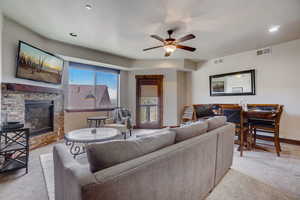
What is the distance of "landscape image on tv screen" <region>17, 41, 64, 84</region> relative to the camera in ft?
9.57

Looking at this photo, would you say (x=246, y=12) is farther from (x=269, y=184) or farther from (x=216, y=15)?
(x=269, y=184)

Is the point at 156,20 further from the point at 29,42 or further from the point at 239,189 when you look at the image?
the point at 239,189

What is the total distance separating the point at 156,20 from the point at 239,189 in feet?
9.94

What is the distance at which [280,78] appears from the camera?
12.7ft

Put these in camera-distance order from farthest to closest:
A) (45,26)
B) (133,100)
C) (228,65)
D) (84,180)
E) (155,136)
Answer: (133,100) < (228,65) < (45,26) < (155,136) < (84,180)

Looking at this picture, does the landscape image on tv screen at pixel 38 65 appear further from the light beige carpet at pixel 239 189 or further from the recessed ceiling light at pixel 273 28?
the recessed ceiling light at pixel 273 28

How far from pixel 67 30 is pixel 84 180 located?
139 inches

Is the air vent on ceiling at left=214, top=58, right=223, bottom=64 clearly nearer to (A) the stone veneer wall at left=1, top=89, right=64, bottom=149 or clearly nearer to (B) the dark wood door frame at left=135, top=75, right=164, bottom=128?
(B) the dark wood door frame at left=135, top=75, right=164, bottom=128

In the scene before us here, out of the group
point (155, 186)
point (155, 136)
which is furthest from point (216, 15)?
point (155, 186)

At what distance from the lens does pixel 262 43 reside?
3863mm

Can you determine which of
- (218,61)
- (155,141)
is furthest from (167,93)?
(155,141)

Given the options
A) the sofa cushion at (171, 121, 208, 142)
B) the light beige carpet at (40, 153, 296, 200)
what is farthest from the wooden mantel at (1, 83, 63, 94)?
the sofa cushion at (171, 121, 208, 142)

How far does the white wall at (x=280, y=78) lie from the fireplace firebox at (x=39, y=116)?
5.63 metres

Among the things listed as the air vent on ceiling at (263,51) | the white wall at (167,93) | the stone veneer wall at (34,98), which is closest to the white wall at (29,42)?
the stone veneer wall at (34,98)
